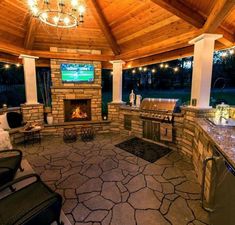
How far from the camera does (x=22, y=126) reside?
4.86 m

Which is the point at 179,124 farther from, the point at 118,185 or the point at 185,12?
the point at 185,12

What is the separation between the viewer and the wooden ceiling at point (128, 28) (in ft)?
9.56

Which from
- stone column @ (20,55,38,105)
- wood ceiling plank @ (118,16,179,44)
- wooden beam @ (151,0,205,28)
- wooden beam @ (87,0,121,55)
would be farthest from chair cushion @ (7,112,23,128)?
wooden beam @ (151,0,205,28)

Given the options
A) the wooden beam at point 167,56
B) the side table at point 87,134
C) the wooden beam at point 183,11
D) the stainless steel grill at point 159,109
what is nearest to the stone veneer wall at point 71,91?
the side table at point 87,134

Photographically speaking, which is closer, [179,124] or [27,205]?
[27,205]

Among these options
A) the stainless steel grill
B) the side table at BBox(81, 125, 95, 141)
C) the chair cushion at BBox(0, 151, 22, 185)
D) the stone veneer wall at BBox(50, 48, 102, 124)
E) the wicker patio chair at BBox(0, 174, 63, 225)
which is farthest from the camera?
the stone veneer wall at BBox(50, 48, 102, 124)

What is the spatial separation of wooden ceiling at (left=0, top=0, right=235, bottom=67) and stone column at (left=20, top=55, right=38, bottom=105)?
27 cm

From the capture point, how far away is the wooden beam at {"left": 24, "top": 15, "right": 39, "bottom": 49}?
12.6ft

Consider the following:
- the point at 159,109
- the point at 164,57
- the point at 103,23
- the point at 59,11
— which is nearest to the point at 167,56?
the point at 164,57

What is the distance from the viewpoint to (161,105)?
4445 mm

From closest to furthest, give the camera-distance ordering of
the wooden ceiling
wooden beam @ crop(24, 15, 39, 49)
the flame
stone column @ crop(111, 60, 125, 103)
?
the wooden ceiling < wooden beam @ crop(24, 15, 39, 49) < stone column @ crop(111, 60, 125, 103) < the flame

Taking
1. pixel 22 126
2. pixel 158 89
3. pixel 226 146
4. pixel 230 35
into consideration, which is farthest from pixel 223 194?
pixel 158 89

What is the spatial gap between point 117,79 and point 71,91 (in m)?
1.74

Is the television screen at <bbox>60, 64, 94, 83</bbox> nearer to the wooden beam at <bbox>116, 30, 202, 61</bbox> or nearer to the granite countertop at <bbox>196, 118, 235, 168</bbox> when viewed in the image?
the wooden beam at <bbox>116, 30, 202, 61</bbox>
